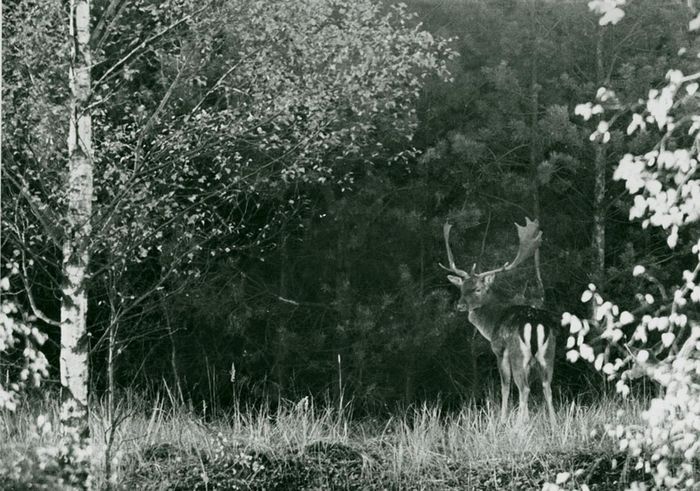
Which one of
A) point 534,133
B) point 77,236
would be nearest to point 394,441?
point 77,236

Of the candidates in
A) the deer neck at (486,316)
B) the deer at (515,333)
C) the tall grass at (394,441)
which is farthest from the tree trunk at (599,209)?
the tall grass at (394,441)

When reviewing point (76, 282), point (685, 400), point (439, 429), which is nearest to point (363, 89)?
point (439, 429)

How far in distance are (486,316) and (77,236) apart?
4.26 m

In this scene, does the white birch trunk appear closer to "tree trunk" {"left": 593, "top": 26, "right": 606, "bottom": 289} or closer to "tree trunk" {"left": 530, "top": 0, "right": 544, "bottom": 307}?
"tree trunk" {"left": 530, "top": 0, "right": 544, "bottom": 307}

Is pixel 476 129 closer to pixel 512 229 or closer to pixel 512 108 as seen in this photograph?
pixel 512 108

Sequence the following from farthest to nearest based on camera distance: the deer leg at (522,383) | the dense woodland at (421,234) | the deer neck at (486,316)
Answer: the dense woodland at (421,234), the deer neck at (486,316), the deer leg at (522,383)

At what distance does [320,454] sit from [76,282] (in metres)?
2.53

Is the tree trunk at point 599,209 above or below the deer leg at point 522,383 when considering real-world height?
above

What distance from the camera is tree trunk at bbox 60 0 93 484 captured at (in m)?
6.50

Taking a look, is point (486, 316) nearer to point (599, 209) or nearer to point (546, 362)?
point (546, 362)

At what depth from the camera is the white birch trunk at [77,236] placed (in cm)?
651

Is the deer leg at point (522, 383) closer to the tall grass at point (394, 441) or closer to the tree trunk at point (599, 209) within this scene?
the tall grass at point (394, 441)

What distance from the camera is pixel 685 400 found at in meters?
4.79

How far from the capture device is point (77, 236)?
6531mm
